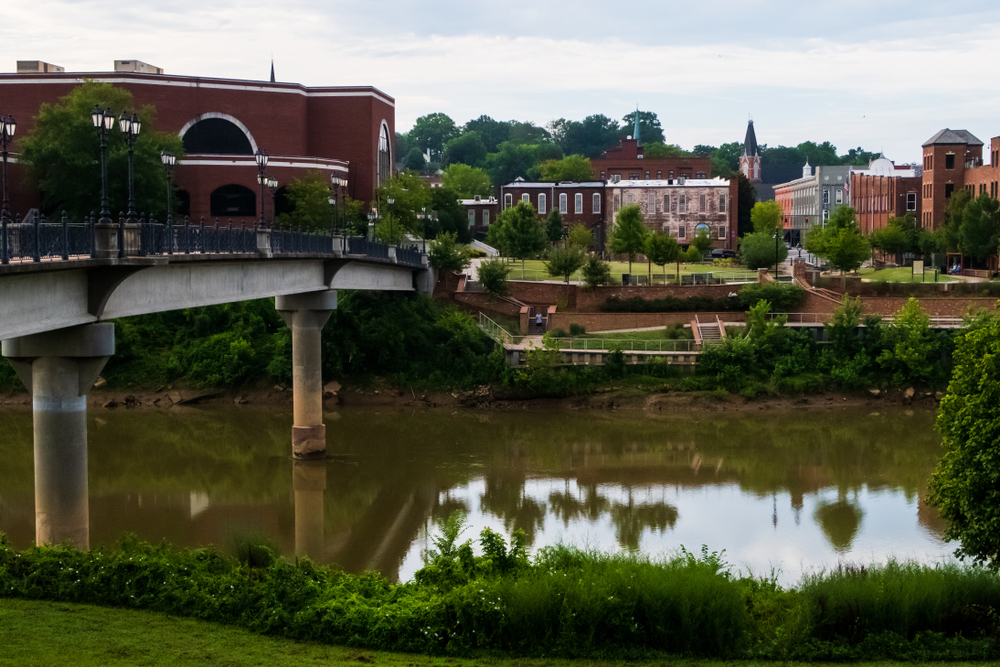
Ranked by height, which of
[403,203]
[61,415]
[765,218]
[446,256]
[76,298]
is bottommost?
[61,415]

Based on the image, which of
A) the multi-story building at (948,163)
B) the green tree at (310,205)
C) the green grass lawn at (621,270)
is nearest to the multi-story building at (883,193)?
the multi-story building at (948,163)

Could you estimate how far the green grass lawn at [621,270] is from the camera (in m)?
62.2

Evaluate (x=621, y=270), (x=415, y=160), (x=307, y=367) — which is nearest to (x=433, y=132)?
(x=415, y=160)

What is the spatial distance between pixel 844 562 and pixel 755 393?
22.8 meters

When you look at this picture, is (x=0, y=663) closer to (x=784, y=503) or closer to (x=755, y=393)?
(x=784, y=503)

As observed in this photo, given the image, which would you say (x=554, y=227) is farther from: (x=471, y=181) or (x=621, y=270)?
(x=471, y=181)

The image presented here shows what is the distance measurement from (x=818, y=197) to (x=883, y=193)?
29.4m

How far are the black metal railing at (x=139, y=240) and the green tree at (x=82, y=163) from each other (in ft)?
61.7

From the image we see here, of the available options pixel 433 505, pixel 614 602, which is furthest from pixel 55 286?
pixel 433 505

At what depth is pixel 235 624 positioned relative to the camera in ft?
51.4

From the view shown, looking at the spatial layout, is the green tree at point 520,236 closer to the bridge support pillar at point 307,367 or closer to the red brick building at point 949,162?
the bridge support pillar at point 307,367

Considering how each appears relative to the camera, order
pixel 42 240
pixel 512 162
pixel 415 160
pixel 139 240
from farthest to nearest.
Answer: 1. pixel 415 160
2. pixel 512 162
3. pixel 139 240
4. pixel 42 240

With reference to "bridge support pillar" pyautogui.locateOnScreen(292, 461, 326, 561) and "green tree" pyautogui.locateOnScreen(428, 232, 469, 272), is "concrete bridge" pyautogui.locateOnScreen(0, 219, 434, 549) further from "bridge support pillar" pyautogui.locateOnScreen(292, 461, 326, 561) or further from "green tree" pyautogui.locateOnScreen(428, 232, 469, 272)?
"green tree" pyautogui.locateOnScreen(428, 232, 469, 272)

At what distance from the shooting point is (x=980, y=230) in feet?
209
